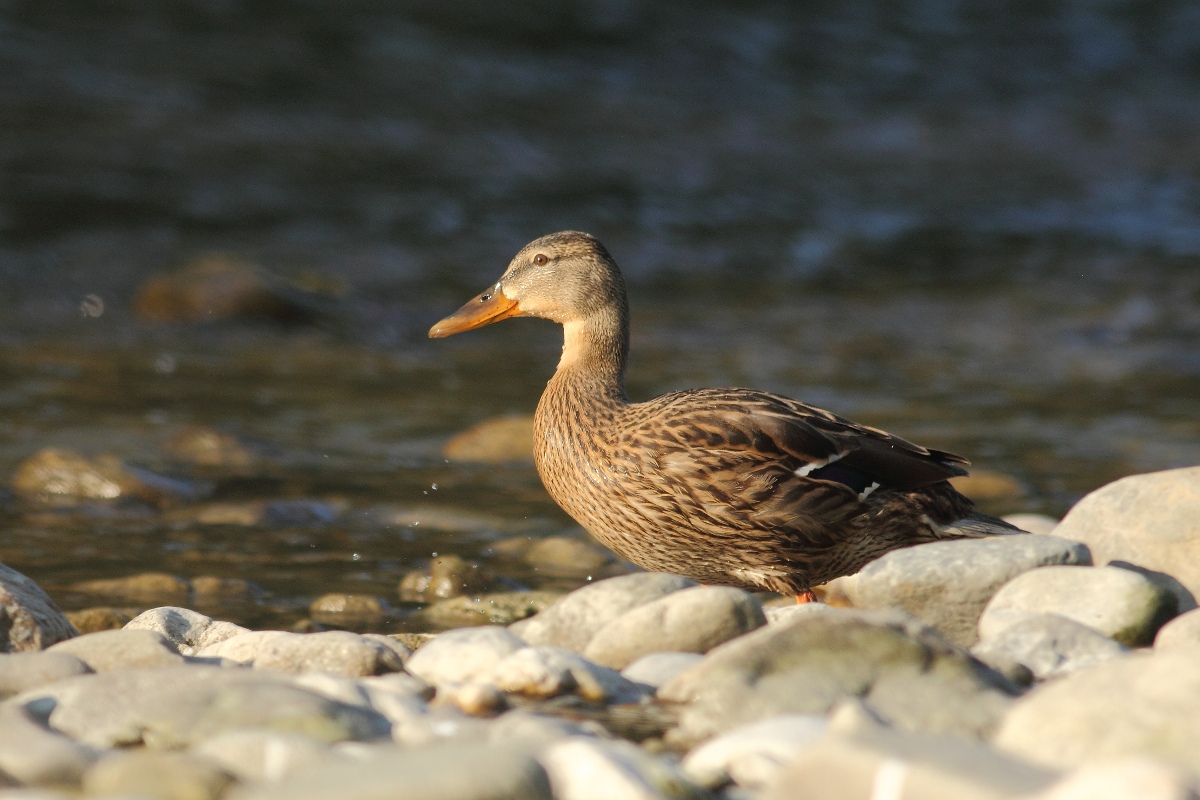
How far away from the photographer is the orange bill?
6.31 metres

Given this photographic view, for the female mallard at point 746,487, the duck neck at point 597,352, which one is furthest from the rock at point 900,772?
the duck neck at point 597,352

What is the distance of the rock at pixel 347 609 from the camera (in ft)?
18.8

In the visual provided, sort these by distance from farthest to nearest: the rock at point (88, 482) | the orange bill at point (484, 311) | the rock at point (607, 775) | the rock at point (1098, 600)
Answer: the rock at point (88, 482)
the orange bill at point (484, 311)
the rock at point (1098, 600)
the rock at point (607, 775)

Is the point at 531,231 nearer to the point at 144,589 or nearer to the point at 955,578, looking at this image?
the point at 144,589

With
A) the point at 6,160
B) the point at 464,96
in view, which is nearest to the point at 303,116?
the point at 464,96

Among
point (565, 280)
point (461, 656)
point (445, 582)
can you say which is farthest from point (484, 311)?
point (461, 656)

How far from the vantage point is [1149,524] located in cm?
480

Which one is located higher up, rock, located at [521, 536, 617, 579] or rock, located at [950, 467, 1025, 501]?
rock, located at [950, 467, 1025, 501]

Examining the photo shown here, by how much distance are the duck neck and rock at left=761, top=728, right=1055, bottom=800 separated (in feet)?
10.7

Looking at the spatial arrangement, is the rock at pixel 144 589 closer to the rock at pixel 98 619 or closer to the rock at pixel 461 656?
the rock at pixel 98 619

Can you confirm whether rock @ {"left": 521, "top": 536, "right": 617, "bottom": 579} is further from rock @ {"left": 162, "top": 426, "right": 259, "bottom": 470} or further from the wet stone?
rock @ {"left": 162, "top": 426, "right": 259, "bottom": 470}

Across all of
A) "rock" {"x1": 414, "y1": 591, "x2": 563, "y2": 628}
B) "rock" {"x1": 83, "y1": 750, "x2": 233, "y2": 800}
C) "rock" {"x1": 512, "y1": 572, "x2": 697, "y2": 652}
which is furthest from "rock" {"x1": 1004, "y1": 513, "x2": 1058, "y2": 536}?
"rock" {"x1": 83, "y1": 750, "x2": 233, "y2": 800}

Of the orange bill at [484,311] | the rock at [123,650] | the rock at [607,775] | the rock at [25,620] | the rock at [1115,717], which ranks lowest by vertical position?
the rock at [25,620]

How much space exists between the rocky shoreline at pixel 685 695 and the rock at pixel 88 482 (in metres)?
2.91
